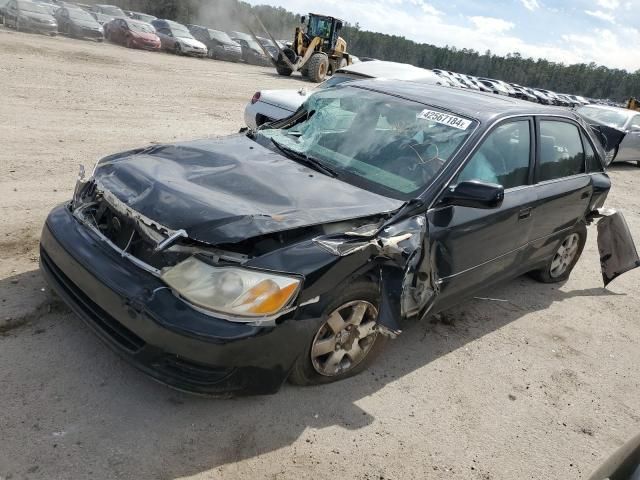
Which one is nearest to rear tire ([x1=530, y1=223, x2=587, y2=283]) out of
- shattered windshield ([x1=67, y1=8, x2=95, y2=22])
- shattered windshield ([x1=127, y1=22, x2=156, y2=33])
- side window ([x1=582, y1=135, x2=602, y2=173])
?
side window ([x1=582, y1=135, x2=602, y2=173])

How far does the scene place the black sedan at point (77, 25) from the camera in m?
25.2

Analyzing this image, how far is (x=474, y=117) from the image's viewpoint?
3.71 meters

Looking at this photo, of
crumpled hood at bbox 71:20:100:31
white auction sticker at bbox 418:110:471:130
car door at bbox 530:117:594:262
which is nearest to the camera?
white auction sticker at bbox 418:110:471:130

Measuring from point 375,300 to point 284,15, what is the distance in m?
70.8

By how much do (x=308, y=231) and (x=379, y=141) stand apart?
1203 mm

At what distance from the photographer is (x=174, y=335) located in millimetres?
2486

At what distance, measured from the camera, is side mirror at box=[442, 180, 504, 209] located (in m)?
3.19

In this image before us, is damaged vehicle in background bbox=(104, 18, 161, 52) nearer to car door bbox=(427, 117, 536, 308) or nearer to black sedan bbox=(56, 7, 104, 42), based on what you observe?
black sedan bbox=(56, 7, 104, 42)

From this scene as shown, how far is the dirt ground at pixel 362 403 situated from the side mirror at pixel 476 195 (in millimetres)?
927

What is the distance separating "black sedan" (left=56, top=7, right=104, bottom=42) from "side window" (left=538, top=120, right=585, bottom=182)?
2611 cm

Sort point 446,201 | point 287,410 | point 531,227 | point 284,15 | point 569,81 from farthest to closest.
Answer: point 569,81
point 284,15
point 531,227
point 446,201
point 287,410

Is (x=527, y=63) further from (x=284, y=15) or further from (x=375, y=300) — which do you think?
(x=375, y=300)

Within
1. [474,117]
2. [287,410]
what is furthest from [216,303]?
[474,117]

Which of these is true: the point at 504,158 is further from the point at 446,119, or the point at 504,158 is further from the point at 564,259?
the point at 564,259
